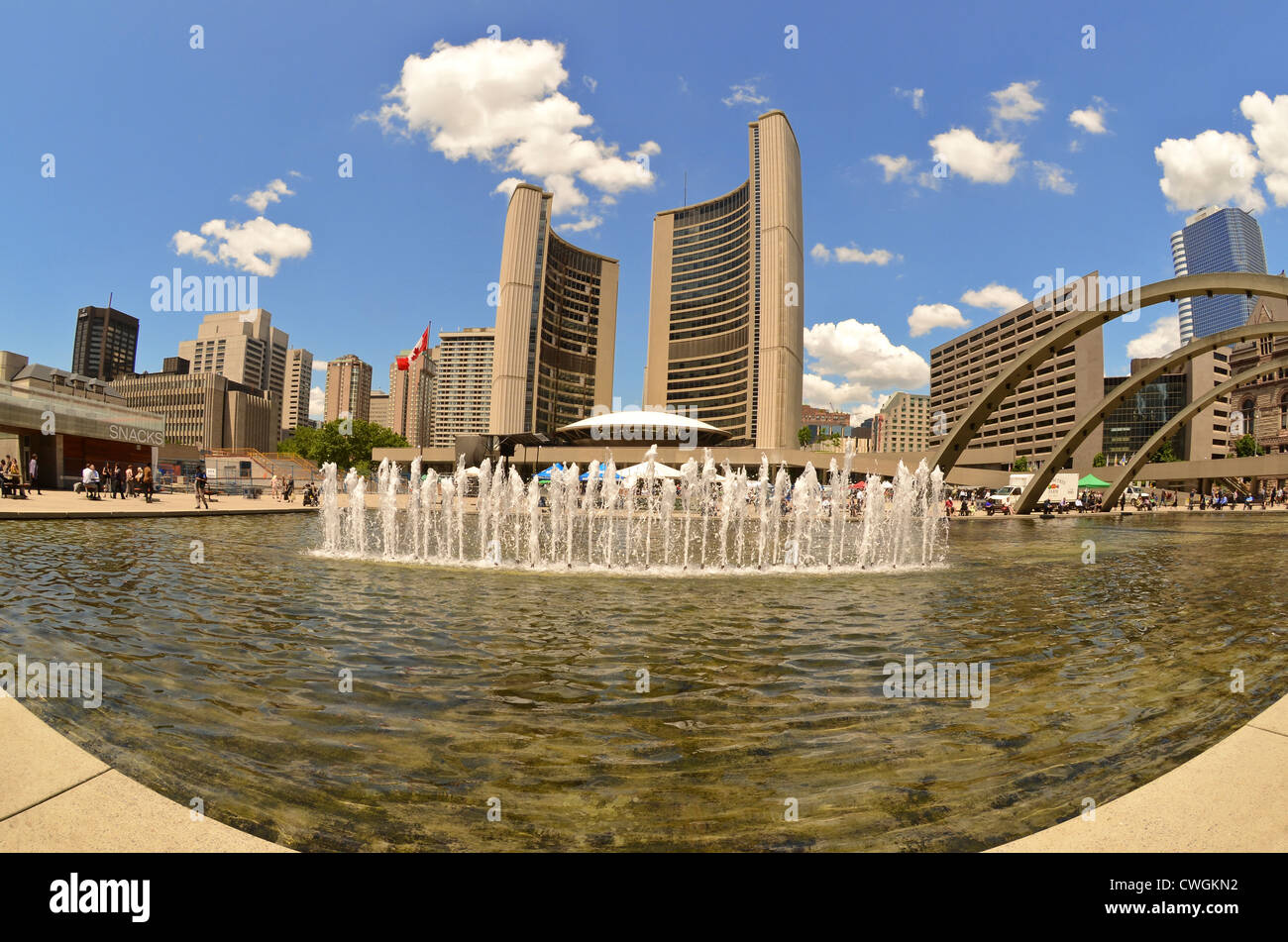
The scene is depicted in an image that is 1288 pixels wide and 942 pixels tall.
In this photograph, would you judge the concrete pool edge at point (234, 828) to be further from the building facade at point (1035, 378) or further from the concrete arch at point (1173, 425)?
the building facade at point (1035, 378)

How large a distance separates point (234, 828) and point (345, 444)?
348ft

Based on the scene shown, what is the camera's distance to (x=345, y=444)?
98250mm

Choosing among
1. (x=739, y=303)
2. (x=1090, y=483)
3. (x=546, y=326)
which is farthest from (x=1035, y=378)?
(x=546, y=326)

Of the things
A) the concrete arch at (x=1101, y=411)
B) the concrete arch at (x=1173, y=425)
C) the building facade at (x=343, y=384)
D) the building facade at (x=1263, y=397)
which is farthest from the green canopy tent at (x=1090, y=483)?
the building facade at (x=343, y=384)

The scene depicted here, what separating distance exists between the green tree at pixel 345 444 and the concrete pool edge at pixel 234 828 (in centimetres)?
9745

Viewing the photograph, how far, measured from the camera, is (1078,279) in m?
120

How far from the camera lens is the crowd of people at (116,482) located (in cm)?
2841

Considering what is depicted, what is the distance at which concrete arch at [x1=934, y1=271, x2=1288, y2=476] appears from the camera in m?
28.2

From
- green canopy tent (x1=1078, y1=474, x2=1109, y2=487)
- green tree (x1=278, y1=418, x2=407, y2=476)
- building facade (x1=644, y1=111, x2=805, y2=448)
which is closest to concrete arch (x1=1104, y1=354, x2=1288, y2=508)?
green canopy tent (x1=1078, y1=474, x2=1109, y2=487)

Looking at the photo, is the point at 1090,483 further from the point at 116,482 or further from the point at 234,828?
the point at 116,482

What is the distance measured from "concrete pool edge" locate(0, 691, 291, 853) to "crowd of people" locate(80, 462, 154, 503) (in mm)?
32836

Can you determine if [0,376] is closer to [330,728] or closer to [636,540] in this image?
[636,540]

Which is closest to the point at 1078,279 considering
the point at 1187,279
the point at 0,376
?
the point at 1187,279
